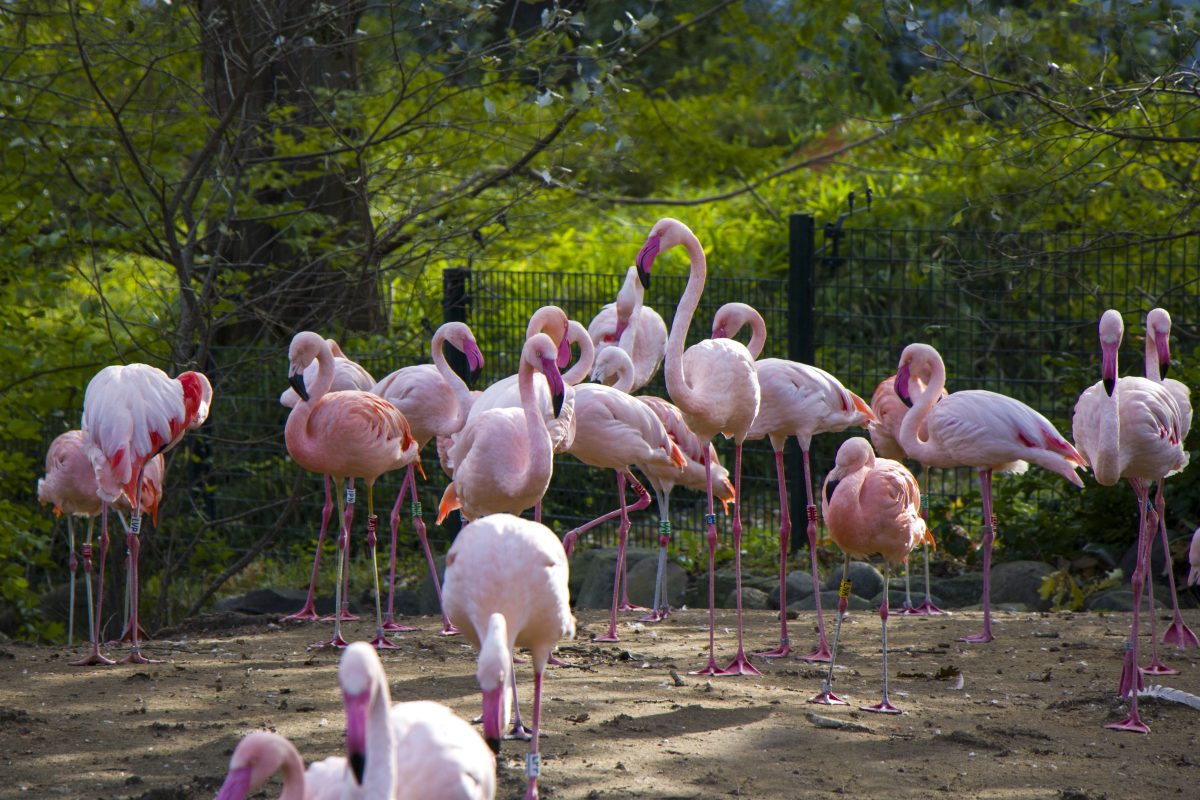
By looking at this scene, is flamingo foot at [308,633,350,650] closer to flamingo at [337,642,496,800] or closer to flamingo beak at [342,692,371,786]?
flamingo at [337,642,496,800]

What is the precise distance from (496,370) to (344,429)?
333cm

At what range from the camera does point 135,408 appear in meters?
6.04

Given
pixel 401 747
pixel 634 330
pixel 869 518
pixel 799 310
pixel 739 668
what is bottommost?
pixel 739 668

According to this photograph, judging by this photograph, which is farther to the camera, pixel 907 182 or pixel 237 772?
pixel 907 182

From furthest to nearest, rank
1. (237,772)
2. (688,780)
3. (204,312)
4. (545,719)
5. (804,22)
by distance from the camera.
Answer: (804,22), (204,312), (545,719), (688,780), (237,772)

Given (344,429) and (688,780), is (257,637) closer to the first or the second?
(344,429)

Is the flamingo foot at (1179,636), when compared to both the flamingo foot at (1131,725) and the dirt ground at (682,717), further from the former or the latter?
the flamingo foot at (1131,725)

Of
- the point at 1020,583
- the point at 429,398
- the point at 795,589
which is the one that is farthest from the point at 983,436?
the point at 429,398

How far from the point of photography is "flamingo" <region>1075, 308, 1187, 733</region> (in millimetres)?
5520

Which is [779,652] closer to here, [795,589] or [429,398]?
[795,589]

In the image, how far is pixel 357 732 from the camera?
2.63 meters

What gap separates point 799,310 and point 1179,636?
340 cm

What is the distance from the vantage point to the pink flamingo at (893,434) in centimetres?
742

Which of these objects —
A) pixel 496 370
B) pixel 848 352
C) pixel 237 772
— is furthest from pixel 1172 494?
pixel 237 772
